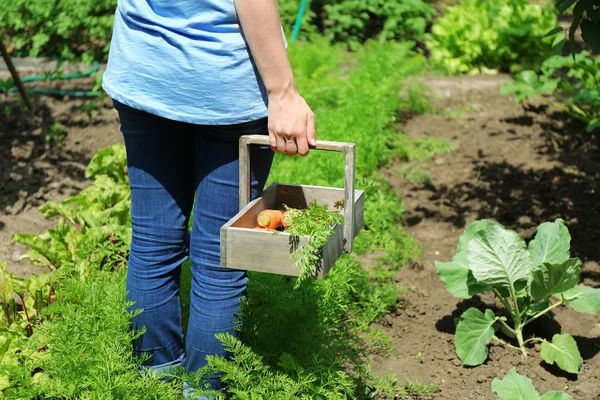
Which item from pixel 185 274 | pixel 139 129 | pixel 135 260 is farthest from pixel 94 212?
pixel 139 129

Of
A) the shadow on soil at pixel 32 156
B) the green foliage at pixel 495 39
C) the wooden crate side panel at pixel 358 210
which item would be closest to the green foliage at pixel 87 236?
the shadow on soil at pixel 32 156

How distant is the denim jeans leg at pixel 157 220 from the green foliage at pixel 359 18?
5.31 metres

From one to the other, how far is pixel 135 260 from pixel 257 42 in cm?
87

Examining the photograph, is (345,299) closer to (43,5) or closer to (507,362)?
(507,362)

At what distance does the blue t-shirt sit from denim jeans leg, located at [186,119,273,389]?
0.30ft

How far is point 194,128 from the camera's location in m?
2.41

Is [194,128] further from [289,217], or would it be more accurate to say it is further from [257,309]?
[257,309]

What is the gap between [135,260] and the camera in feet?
8.44

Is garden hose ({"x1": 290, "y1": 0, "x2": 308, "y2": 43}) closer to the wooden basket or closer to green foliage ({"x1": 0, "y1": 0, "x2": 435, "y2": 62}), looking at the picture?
green foliage ({"x1": 0, "y1": 0, "x2": 435, "y2": 62})

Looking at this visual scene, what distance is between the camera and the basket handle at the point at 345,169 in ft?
7.23

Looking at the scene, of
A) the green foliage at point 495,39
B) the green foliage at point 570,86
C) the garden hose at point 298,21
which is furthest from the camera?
the garden hose at point 298,21

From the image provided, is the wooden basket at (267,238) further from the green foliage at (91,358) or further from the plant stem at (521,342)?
the plant stem at (521,342)

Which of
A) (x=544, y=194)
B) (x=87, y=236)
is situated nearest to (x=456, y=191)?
(x=544, y=194)

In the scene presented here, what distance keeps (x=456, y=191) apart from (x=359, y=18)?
12.3 ft
